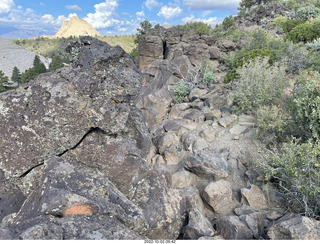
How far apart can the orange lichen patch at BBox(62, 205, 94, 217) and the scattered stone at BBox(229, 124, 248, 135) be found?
19.3 ft

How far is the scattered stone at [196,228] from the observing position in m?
3.86

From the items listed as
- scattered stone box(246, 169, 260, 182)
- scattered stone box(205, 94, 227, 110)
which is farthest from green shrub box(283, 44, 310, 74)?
scattered stone box(246, 169, 260, 182)

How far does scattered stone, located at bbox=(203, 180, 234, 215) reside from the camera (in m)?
4.87

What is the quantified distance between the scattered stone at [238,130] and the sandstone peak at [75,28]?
327 ft

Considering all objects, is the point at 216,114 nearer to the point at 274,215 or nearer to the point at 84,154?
the point at 274,215

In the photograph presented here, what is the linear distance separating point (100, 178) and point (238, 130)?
5526 mm

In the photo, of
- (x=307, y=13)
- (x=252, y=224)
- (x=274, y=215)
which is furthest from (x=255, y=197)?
(x=307, y=13)

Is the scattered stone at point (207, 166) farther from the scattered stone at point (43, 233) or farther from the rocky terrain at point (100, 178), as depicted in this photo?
the scattered stone at point (43, 233)

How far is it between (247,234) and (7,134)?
441 cm

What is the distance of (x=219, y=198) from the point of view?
4918 mm

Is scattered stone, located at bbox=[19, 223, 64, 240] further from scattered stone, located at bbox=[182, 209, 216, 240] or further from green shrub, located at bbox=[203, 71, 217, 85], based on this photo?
green shrub, located at bbox=[203, 71, 217, 85]

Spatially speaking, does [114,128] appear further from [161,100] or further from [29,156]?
[161,100]

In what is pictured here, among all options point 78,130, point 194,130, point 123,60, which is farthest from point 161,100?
point 78,130

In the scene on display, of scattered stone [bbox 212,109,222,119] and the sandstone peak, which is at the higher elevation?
the sandstone peak
